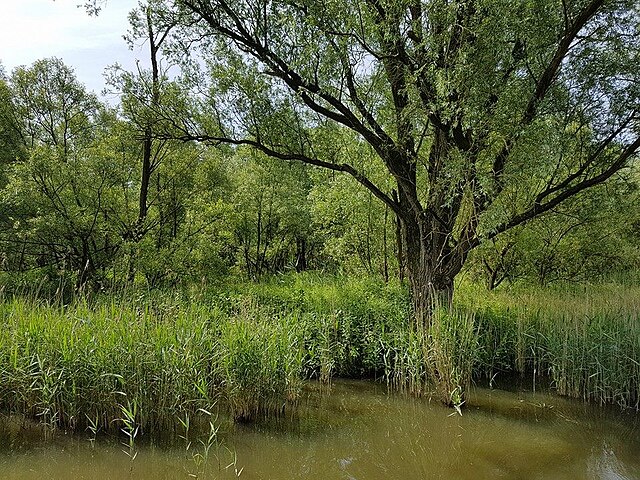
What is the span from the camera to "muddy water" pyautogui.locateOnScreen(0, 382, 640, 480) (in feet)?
12.2

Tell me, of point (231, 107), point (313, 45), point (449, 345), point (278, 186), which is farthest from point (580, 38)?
point (278, 186)

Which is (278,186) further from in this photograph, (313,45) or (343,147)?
(313,45)

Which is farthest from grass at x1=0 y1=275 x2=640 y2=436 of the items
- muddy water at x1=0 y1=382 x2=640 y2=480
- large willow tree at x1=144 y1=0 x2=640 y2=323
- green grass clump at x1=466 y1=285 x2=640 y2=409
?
large willow tree at x1=144 y1=0 x2=640 y2=323

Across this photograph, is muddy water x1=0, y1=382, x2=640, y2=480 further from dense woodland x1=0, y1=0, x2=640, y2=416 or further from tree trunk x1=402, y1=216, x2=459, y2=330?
tree trunk x1=402, y1=216, x2=459, y2=330

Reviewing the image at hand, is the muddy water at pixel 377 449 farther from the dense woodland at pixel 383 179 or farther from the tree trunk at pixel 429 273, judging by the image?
the tree trunk at pixel 429 273

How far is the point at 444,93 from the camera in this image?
225 inches

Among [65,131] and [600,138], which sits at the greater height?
[65,131]

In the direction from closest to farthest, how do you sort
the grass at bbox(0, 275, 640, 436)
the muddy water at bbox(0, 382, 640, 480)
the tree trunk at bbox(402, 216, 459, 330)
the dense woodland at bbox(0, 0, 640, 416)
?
1. the muddy water at bbox(0, 382, 640, 480)
2. the grass at bbox(0, 275, 640, 436)
3. the dense woodland at bbox(0, 0, 640, 416)
4. the tree trunk at bbox(402, 216, 459, 330)

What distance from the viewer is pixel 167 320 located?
4.95 m

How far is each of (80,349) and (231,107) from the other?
565 centimetres

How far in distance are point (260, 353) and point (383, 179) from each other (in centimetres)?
666

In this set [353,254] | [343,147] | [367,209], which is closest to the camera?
[343,147]

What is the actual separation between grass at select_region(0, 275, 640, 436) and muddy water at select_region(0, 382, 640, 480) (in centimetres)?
27

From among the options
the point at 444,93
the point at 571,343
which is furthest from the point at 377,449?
the point at 444,93
